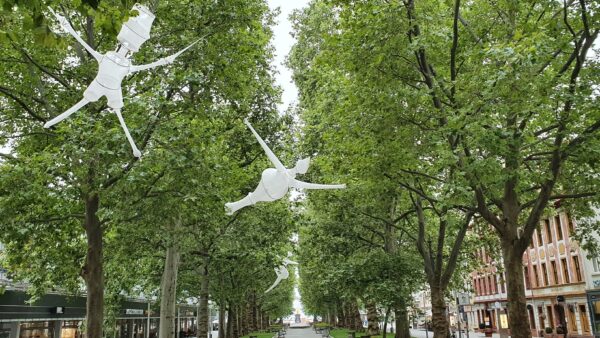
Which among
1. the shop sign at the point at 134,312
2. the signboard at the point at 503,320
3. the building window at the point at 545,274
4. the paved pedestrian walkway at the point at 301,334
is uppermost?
the building window at the point at 545,274

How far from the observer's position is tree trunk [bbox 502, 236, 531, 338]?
1166 cm

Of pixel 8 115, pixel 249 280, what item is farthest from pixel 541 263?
pixel 8 115

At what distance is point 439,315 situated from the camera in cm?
1838

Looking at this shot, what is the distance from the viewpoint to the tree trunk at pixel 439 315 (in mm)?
18016

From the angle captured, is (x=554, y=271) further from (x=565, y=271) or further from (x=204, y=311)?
(x=204, y=311)

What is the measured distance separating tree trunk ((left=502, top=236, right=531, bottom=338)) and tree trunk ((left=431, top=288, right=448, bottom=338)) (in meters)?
6.34

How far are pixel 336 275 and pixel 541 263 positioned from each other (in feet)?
90.5

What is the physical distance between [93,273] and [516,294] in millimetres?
10327

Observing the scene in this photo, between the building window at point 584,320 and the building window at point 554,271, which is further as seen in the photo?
the building window at point 554,271

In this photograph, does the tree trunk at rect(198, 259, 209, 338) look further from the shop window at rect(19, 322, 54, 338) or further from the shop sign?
the shop sign

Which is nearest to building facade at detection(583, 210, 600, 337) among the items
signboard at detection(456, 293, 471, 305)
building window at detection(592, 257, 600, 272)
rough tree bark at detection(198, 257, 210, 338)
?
building window at detection(592, 257, 600, 272)

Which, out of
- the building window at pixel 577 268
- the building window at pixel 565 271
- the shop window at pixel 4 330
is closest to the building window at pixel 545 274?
the building window at pixel 565 271

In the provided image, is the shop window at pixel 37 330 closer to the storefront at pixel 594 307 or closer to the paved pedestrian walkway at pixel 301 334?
the paved pedestrian walkway at pixel 301 334

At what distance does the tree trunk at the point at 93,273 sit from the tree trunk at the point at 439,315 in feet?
37.9
